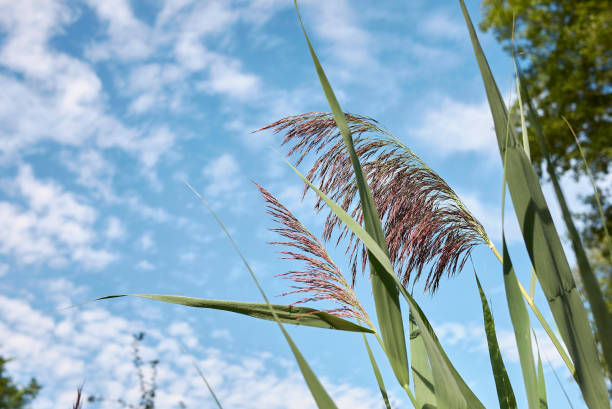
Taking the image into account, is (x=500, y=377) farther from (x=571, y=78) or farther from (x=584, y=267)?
(x=571, y=78)

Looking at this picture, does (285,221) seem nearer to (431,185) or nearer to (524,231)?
(431,185)

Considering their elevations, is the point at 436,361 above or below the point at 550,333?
below

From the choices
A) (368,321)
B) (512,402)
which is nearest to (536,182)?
(368,321)

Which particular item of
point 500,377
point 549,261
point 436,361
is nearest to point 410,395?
point 436,361

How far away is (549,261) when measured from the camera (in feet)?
3.22

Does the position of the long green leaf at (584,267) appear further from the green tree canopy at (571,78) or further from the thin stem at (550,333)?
the green tree canopy at (571,78)

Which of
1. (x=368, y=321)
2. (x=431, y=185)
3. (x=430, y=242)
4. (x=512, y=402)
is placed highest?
(x=431, y=185)

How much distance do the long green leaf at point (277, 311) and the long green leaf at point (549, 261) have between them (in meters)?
0.38

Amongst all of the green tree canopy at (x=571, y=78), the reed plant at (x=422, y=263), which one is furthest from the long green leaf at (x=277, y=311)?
the green tree canopy at (x=571, y=78)

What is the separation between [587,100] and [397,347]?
950cm

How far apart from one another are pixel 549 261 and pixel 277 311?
559mm

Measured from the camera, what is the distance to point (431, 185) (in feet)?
5.18

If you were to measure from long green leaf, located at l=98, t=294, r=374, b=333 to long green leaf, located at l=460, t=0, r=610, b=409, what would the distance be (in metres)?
0.38

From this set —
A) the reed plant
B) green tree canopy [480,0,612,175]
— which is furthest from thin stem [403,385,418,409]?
green tree canopy [480,0,612,175]
